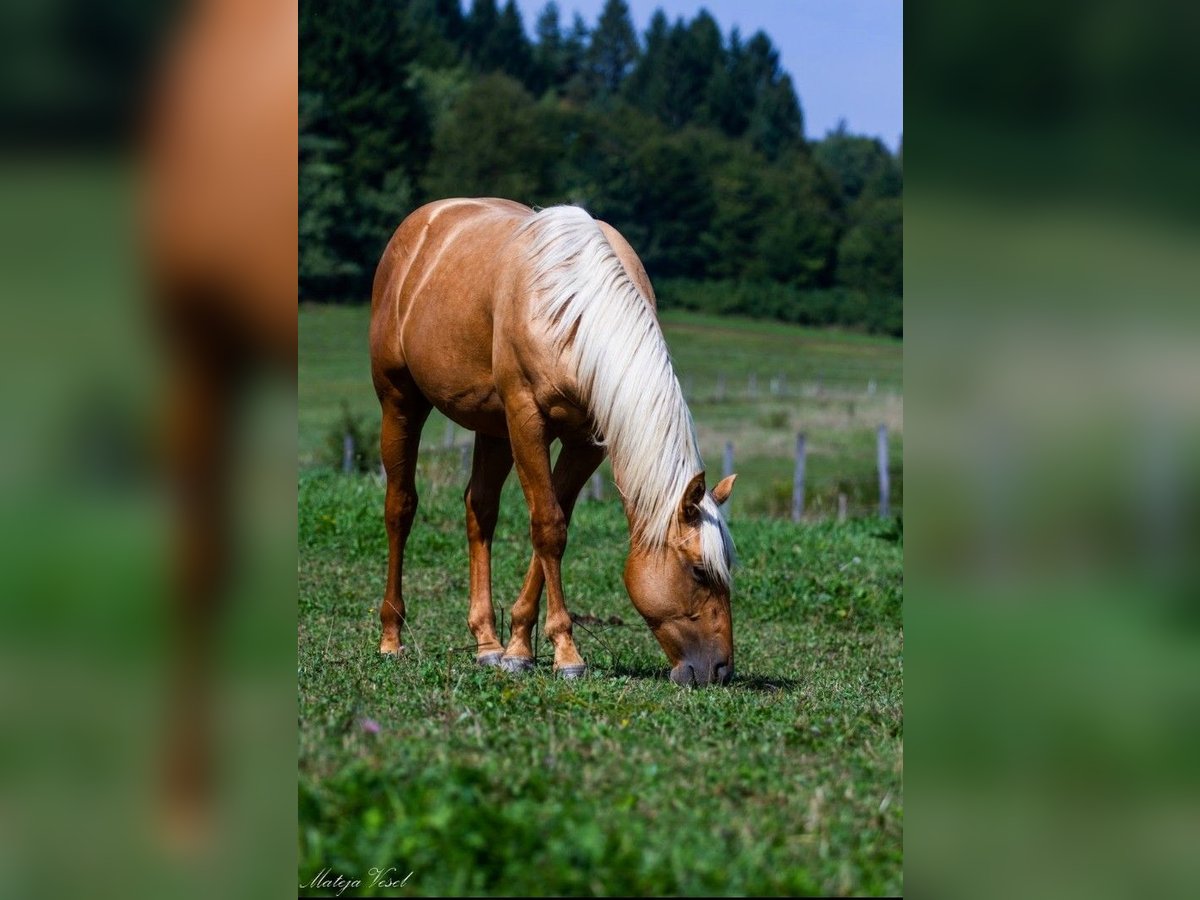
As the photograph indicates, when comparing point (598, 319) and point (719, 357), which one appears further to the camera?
point (719, 357)

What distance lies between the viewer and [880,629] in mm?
8883

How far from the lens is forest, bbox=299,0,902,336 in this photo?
53.0m

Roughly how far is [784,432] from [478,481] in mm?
26797

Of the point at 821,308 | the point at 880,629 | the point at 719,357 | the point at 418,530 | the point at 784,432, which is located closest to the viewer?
the point at 880,629

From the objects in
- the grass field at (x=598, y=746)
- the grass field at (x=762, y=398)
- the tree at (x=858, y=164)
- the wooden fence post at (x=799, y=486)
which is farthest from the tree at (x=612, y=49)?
the grass field at (x=598, y=746)

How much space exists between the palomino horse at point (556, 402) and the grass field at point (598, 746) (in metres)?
0.36

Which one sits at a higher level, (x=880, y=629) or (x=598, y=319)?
(x=598, y=319)

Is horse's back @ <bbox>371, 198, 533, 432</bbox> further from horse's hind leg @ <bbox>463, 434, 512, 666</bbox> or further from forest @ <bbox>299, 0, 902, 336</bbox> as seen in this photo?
forest @ <bbox>299, 0, 902, 336</bbox>

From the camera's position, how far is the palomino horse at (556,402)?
5598 millimetres

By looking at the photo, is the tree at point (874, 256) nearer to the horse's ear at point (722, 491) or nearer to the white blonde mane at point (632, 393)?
the horse's ear at point (722, 491)

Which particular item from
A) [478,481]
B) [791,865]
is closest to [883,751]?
[791,865]
